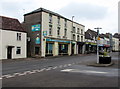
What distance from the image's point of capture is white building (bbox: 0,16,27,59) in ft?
84.0

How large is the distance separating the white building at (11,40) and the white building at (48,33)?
3112mm

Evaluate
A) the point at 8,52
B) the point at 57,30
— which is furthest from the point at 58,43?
the point at 8,52

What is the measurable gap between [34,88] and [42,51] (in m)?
24.0

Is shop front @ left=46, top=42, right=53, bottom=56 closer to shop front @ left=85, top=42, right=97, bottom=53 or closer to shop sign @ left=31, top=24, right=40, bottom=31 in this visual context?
shop sign @ left=31, top=24, right=40, bottom=31

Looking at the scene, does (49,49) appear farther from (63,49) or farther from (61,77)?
(61,77)

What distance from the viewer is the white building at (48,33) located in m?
30.7

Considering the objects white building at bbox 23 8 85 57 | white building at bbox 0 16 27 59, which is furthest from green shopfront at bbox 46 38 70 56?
white building at bbox 0 16 27 59

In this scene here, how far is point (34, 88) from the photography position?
6.41 metres

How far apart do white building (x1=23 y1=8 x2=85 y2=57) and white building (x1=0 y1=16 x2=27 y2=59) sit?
3.11m

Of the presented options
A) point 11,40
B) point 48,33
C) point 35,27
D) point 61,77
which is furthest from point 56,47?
point 61,77

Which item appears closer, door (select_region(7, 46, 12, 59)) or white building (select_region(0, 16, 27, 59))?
white building (select_region(0, 16, 27, 59))

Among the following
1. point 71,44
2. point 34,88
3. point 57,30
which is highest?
point 57,30

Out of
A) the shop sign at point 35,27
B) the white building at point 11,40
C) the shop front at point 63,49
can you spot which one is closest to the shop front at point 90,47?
the shop front at point 63,49

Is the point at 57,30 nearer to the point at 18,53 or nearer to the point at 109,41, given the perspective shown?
the point at 18,53
